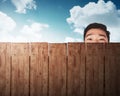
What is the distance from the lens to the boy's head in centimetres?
777

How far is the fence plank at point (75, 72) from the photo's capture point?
17.6 ft

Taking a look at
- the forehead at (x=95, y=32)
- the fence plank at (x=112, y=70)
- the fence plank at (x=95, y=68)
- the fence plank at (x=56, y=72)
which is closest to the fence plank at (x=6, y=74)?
the fence plank at (x=56, y=72)

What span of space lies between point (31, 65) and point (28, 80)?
0.32m

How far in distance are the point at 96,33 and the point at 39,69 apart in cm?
300

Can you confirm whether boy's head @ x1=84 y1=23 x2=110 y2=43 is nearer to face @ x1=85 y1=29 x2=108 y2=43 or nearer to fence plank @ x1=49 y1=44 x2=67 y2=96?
face @ x1=85 y1=29 x2=108 y2=43

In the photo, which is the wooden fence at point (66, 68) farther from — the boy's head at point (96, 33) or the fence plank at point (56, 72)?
the boy's head at point (96, 33)

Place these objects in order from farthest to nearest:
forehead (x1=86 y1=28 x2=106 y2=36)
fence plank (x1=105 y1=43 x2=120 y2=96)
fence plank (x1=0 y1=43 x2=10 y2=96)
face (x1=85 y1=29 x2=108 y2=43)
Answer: forehead (x1=86 y1=28 x2=106 y2=36), face (x1=85 y1=29 x2=108 y2=43), fence plank (x1=0 y1=43 x2=10 y2=96), fence plank (x1=105 y1=43 x2=120 y2=96)

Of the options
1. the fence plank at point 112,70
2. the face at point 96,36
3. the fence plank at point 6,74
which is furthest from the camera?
the face at point 96,36

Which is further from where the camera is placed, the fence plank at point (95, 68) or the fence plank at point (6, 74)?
the fence plank at point (6, 74)

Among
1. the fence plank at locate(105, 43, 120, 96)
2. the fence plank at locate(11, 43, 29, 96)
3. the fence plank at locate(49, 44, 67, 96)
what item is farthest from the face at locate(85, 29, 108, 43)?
the fence plank at locate(11, 43, 29, 96)

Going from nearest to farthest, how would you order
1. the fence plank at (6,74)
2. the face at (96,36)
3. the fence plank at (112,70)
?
the fence plank at (112,70), the fence plank at (6,74), the face at (96,36)

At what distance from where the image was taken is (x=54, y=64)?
5391 millimetres

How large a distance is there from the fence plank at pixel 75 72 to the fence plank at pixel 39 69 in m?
0.49

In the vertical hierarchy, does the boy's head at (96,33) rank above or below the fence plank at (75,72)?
above
